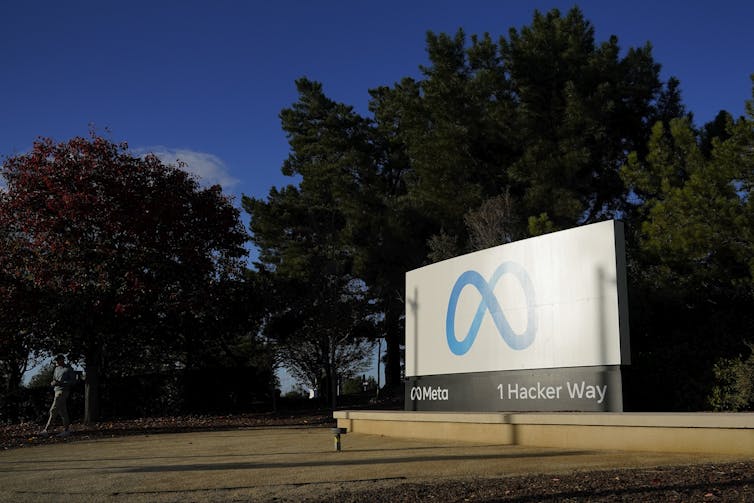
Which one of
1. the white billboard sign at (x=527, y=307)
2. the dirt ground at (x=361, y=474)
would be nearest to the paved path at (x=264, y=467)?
the dirt ground at (x=361, y=474)

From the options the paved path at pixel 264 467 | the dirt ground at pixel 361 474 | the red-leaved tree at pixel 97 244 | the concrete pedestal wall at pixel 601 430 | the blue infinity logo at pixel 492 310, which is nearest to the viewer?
the dirt ground at pixel 361 474

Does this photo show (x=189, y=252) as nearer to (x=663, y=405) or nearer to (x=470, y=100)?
(x=470, y=100)

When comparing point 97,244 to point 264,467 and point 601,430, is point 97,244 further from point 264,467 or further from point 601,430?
point 601,430

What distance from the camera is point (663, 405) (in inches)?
590

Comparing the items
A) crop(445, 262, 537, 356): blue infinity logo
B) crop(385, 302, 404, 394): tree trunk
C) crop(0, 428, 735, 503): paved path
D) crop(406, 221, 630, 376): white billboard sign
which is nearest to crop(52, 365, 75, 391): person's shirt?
crop(0, 428, 735, 503): paved path

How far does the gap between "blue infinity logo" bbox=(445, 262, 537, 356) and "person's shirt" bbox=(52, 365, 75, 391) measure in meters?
8.31

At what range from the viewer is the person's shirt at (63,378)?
51.7 feet

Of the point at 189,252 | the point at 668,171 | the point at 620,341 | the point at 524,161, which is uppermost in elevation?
the point at 524,161

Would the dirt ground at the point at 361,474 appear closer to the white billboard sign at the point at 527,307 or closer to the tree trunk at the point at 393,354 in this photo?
the white billboard sign at the point at 527,307

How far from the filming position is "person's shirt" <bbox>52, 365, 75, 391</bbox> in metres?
15.8

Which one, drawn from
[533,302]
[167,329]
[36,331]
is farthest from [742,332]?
[36,331]

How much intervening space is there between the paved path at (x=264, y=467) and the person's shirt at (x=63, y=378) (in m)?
Answer: 3.46

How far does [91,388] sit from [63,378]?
5407 millimetres

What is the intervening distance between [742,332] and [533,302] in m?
6.61
